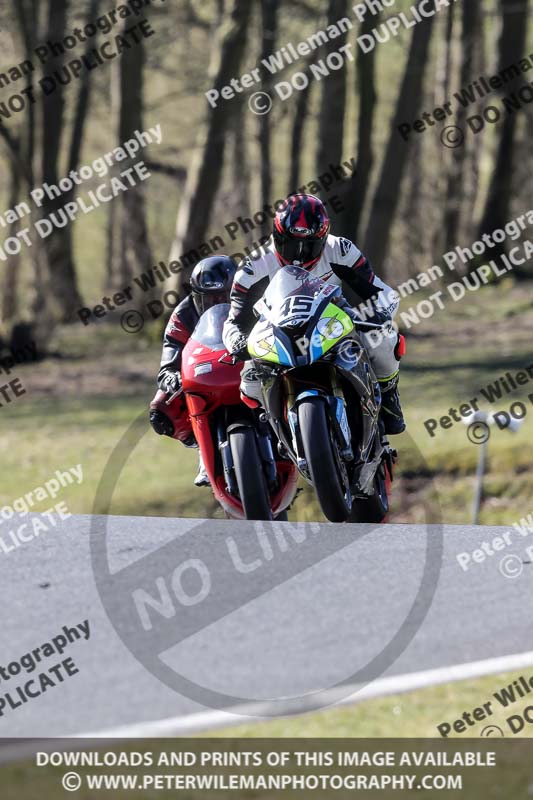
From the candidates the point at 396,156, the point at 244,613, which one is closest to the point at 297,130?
the point at 396,156

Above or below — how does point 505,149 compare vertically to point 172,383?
above

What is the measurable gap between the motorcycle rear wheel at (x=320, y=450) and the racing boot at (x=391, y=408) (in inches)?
42.4

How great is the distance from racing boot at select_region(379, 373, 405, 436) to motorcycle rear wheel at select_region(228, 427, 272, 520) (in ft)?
2.93

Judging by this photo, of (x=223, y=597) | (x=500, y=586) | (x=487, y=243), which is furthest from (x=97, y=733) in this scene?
(x=487, y=243)

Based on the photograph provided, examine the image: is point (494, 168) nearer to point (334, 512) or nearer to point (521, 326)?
point (521, 326)

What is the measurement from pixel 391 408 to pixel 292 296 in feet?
4.36

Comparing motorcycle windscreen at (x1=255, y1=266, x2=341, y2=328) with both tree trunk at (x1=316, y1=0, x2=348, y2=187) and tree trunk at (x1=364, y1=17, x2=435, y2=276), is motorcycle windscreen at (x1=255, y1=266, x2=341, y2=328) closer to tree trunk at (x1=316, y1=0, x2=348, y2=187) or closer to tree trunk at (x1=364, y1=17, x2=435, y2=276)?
tree trunk at (x1=316, y1=0, x2=348, y2=187)

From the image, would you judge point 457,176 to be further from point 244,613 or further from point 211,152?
point 244,613

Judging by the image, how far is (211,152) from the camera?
21.9m

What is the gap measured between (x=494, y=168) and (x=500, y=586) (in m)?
22.7

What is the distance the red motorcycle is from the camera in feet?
24.6

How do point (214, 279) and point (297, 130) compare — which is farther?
point (297, 130)

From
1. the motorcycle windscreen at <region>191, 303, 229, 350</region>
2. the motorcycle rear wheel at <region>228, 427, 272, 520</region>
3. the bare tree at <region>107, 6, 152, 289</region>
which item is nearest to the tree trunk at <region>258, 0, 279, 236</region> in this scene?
the bare tree at <region>107, 6, 152, 289</region>

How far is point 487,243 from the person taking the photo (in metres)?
27.0
